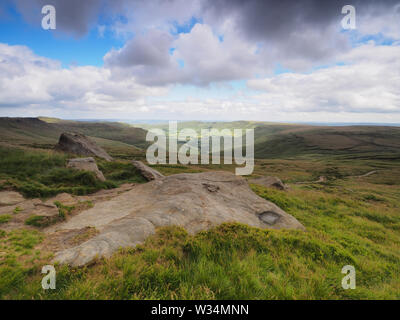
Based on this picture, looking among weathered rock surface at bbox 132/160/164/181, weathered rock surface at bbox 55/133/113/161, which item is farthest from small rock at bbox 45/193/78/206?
weathered rock surface at bbox 55/133/113/161

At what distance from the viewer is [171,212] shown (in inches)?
353

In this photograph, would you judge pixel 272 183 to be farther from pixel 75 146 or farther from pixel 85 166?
pixel 75 146

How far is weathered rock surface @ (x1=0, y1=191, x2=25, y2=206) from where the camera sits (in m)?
10.8

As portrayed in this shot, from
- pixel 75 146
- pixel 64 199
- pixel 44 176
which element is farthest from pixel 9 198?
pixel 75 146

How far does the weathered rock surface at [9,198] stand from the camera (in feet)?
35.5

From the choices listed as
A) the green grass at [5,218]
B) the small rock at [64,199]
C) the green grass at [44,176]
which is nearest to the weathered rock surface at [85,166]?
the green grass at [44,176]

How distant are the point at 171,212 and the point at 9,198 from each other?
10.4 m

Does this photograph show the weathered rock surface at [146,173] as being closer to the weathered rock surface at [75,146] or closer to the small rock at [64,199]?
the small rock at [64,199]

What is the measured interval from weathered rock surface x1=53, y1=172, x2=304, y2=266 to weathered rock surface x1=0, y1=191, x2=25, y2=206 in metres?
4.34

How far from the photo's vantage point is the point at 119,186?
1756cm

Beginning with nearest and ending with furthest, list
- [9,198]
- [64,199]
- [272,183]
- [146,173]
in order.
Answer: [9,198] → [64,199] → [146,173] → [272,183]
